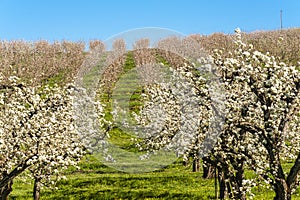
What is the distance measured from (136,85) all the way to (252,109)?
46503mm

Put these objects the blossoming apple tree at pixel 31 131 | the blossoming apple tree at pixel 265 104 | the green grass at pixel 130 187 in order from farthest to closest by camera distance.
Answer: the green grass at pixel 130 187
the blossoming apple tree at pixel 31 131
the blossoming apple tree at pixel 265 104

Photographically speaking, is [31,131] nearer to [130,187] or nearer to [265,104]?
[265,104]

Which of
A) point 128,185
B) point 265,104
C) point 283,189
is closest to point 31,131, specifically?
point 265,104

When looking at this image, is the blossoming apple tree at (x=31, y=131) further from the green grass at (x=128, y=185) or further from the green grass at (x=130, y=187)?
the green grass at (x=130, y=187)

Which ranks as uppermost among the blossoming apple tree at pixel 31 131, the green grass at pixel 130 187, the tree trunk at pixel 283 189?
the blossoming apple tree at pixel 31 131

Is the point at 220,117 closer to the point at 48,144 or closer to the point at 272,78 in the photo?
the point at 272,78

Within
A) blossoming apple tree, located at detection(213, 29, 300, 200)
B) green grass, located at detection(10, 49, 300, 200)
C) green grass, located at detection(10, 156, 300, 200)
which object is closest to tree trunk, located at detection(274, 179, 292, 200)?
blossoming apple tree, located at detection(213, 29, 300, 200)

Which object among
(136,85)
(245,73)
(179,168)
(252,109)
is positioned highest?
(136,85)

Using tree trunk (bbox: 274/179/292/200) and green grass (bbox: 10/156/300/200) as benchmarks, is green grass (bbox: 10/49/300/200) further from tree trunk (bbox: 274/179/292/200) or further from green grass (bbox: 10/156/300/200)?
tree trunk (bbox: 274/179/292/200)

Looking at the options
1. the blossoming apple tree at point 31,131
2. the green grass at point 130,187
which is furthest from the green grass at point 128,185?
the blossoming apple tree at point 31,131

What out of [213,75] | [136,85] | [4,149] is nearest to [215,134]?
[213,75]

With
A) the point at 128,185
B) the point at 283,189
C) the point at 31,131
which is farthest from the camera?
the point at 128,185

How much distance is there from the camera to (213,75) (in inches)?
522

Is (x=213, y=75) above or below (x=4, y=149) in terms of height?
above
